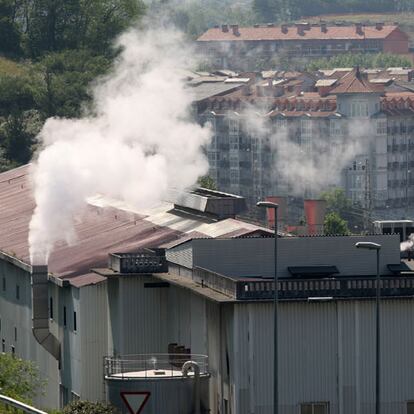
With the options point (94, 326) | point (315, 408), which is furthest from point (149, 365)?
point (315, 408)

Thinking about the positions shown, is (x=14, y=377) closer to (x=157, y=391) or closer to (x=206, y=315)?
(x=206, y=315)

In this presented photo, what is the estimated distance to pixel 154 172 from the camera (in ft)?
328

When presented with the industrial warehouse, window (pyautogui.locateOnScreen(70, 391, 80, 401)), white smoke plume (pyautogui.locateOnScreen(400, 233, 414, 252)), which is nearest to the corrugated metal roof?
the industrial warehouse

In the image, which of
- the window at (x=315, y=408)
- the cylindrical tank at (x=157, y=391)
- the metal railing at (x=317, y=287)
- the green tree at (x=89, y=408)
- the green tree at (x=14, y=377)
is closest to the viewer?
the metal railing at (x=317, y=287)

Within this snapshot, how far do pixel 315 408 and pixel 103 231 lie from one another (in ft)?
88.5

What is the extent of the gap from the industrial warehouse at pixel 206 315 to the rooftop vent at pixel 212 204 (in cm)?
8

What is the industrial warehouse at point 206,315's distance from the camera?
Answer: 67.3 m

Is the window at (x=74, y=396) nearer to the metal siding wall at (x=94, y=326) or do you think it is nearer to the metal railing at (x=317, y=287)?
the metal siding wall at (x=94, y=326)

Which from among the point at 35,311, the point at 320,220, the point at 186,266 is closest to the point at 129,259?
the point at 186,266

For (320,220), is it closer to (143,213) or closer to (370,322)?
(143,213)

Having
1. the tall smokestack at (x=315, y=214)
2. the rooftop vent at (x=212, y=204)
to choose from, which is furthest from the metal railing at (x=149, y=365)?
the tall smokestack at (x=315, y=214)

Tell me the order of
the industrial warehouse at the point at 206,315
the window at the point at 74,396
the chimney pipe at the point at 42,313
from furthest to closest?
the chimney pipe at the point at 42,313, the window at the point at 74,396, the industrial warehouse at the point at 206,315

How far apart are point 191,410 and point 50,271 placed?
19455mm

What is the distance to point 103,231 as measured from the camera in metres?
92.9
